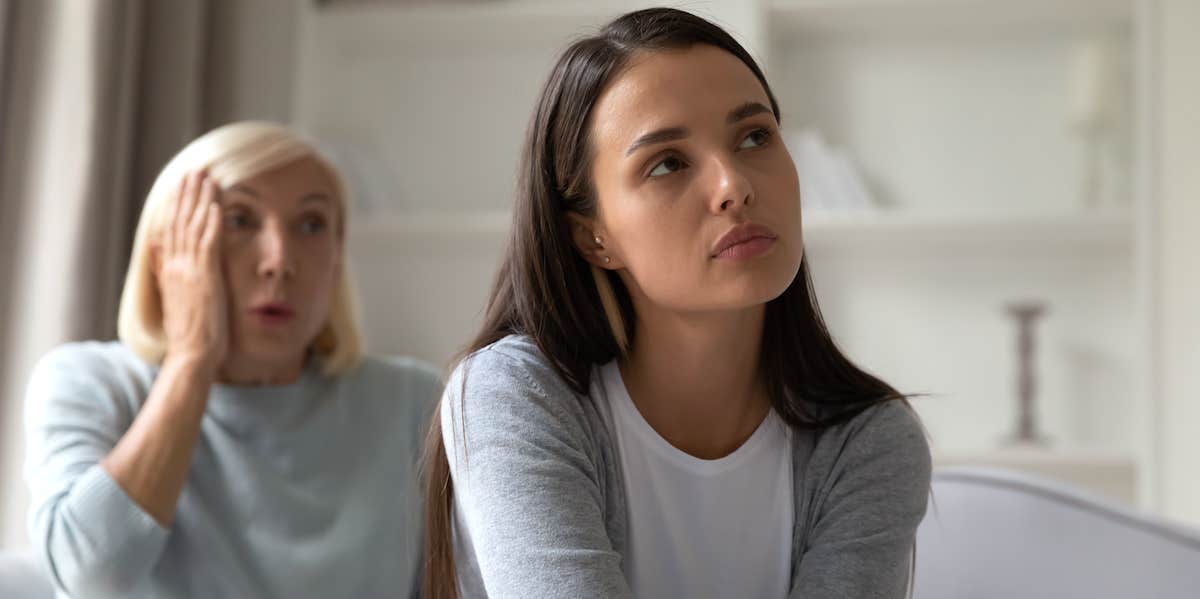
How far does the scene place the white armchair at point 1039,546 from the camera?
4.20ft

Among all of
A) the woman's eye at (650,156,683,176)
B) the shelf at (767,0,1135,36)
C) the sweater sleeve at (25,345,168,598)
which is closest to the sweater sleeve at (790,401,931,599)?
the woman's eye at (650,156,683,176)

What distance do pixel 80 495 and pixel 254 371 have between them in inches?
11.8

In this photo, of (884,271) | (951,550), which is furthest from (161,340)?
(884,271)

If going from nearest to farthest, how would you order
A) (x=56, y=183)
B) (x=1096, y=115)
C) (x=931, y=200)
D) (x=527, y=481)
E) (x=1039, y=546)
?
(x=527, y=481), (x=1039, y=546), (x=56, y=183), (x=1096, y=115), (x=931, y=200)

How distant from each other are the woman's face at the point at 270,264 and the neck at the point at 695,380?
58cm

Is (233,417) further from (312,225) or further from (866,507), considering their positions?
(866,507)

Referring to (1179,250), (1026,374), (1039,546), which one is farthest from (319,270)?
(1179,250)

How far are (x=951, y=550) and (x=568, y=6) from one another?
1721 millimetres

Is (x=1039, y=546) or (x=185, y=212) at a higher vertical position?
(x=185, y=212)

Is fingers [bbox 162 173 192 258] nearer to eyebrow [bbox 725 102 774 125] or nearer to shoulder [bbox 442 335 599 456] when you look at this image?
shoulder [bbox 442 335 599 456]

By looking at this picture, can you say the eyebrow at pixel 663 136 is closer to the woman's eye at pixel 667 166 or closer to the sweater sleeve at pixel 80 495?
the woman's eye at pixel 667 166

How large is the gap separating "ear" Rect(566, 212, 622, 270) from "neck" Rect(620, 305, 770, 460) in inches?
2.5

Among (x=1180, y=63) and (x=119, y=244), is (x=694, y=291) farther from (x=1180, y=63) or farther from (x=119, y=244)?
(x=1180, y=63)

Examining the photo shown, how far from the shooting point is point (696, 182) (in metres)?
1.06
